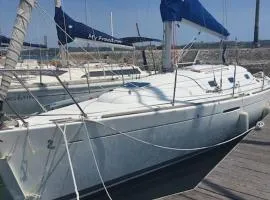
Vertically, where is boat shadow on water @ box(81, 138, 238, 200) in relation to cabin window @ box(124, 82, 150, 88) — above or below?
below

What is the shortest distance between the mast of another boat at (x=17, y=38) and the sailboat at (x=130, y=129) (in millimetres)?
31

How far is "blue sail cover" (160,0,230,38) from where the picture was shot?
907cm

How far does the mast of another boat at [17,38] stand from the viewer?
226 inches

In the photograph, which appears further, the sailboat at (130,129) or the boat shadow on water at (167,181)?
the boat shadow on water at (167,181)

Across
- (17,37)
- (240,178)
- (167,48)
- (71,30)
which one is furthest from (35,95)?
(240,178)

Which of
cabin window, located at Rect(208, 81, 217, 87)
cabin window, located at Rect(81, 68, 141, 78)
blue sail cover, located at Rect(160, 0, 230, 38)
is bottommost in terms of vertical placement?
cabin window, located at Rect(81, 68, 141, 78)

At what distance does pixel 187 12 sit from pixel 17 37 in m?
4.61

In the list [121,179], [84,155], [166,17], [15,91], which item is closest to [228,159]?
[121,179]

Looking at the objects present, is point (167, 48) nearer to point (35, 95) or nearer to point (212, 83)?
point (212, 83)

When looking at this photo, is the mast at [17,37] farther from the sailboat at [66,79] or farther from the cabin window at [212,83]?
the sailboat at [66,79]

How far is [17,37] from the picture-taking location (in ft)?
19.0

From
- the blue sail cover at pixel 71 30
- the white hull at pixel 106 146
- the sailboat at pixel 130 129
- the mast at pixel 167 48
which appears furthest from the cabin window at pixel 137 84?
Result: the blue sail cover at pixel 71 30

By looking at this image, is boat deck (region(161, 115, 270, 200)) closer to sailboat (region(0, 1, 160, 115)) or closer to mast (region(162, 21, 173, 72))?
mast (region(162, 21, 173, 72))

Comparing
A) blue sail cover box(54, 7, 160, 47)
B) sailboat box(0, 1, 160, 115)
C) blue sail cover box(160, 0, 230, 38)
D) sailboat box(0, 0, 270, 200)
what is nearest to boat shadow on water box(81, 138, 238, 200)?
sailboat box(0, 0, 270, 200)
